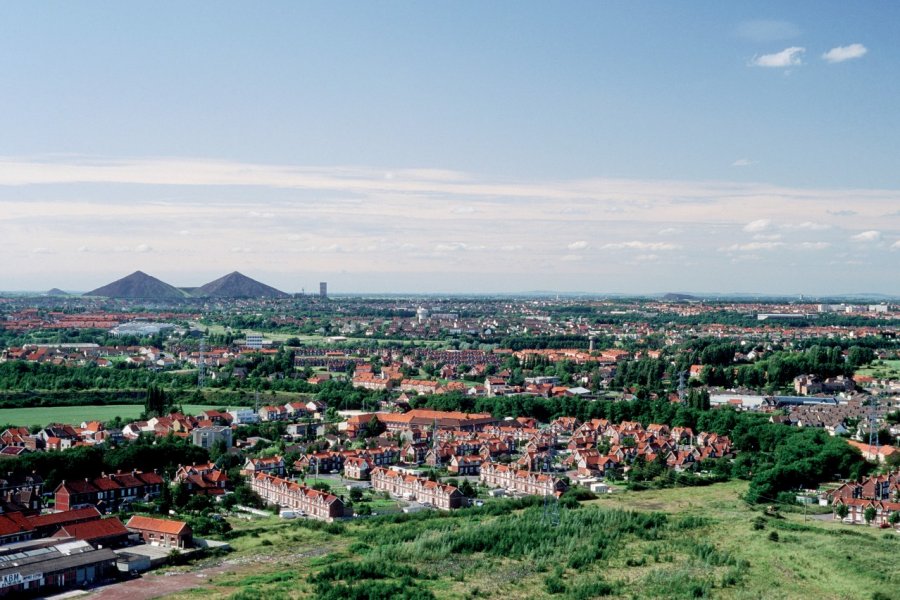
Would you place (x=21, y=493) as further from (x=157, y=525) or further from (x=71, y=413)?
(x=71, y=413)

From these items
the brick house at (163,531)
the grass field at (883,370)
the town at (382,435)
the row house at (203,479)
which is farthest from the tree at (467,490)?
the grass field at (883,370)

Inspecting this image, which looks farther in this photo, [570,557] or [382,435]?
[382,435]

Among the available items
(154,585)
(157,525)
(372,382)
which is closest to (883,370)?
(372,382)

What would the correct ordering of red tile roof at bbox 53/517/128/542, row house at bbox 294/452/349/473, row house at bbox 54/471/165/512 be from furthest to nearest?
row house at bbox 294/452/349/473 < row house at bbox 54/471/165/512 < red tile roof at bbox 53/517/128/542

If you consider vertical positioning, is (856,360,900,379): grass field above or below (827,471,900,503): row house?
above

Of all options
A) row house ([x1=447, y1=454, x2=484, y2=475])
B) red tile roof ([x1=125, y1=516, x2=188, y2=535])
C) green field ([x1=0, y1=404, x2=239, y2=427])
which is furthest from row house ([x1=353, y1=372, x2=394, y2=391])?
red tile roof ([x1=125, y1=516, x2=188, y2=535])

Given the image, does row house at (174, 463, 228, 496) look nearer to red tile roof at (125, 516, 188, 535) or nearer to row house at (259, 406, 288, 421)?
red tile roof at (125, 516, 188, 535)
